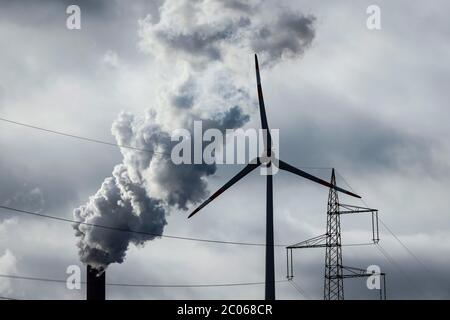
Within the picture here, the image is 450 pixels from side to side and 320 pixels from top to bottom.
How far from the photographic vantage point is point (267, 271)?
528 ft

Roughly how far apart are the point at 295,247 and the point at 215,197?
28633mm
